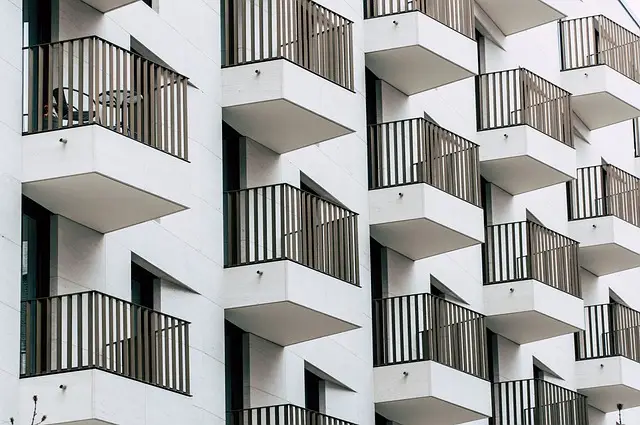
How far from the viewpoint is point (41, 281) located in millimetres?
23625

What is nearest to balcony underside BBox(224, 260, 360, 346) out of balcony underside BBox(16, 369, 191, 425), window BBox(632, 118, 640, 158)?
balcony underside BBox(16, 369, 191, 425)

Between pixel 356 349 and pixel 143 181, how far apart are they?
837 centimetres

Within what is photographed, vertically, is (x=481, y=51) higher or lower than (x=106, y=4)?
higher

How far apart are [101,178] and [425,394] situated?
999 cm

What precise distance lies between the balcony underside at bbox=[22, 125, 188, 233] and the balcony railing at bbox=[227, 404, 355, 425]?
13.1 ft

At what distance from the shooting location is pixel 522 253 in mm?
36812

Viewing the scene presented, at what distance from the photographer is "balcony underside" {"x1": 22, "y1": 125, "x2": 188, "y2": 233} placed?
23.0 m

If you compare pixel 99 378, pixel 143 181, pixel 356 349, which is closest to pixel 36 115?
pixel 143 181

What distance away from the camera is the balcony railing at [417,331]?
3200 cm

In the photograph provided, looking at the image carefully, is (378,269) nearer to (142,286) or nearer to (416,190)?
(416,190)

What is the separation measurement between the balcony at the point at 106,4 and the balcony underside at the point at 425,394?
9.24 meters

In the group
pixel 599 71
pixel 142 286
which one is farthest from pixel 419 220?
pixel 599 71

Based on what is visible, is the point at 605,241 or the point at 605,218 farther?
the point at 605,218

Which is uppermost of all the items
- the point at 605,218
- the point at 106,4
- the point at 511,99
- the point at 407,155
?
the point at 511,99
